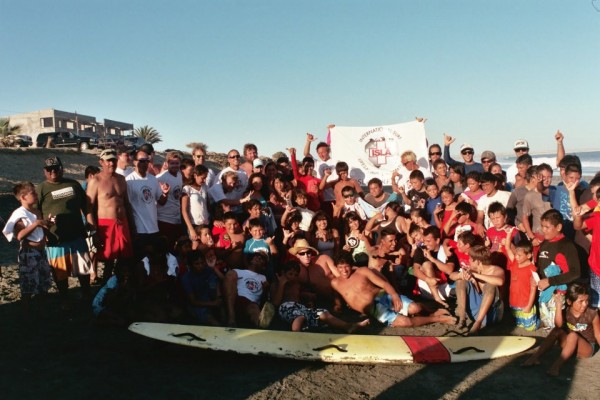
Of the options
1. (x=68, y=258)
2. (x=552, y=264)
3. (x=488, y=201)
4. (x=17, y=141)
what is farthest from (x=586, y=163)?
(x=68, y=258)

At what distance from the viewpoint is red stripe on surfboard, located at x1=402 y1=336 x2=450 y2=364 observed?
4828 mm

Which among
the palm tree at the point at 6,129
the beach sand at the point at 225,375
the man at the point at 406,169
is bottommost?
the beach sand at the point at 225,375

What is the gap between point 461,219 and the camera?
6.96 meters

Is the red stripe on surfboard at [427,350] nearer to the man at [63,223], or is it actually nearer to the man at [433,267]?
the man at [433,267]

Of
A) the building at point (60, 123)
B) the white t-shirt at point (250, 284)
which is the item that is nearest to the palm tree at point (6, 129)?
the building at point (60, 123)

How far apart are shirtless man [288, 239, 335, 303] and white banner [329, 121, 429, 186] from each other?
4055 millimetres

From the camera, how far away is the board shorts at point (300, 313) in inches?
231

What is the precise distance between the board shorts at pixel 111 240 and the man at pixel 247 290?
1.55 meters

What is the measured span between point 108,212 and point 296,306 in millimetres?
2809

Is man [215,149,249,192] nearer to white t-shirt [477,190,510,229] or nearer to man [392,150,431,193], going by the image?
man [392,150,431,193]

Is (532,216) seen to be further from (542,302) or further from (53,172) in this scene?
(53,172)

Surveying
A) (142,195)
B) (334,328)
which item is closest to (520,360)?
(334,328)

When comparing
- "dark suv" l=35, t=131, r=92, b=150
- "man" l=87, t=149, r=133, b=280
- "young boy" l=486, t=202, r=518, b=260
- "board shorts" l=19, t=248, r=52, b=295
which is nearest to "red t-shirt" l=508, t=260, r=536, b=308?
"young boy" l=486, t=202, r=518, b=260

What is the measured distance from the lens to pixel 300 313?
5.92 m
